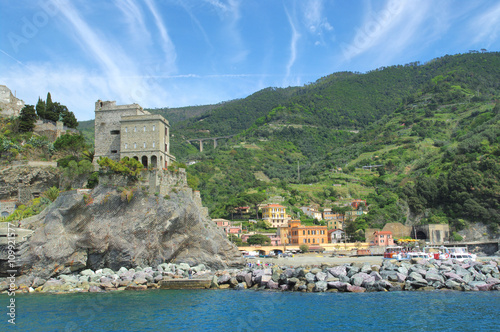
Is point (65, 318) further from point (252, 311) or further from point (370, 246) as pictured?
point (370, 246)

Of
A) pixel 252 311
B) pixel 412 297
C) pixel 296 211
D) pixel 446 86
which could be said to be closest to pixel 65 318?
pixel 252 311

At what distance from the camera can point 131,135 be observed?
42250mm

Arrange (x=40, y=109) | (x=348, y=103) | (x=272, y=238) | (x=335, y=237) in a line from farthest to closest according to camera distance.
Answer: (x=348, y=103), (x=335, y=237), (x=272, y=238), (x=40, y=109)

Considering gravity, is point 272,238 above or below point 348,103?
below

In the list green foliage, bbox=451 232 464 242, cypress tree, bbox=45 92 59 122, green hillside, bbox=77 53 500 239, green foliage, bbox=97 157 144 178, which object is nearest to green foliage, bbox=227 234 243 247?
green hillside, bbox=77 53 500 239

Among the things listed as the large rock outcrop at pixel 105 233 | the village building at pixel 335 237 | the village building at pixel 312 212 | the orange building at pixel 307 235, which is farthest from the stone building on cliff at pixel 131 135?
the village building at pixel 312 212

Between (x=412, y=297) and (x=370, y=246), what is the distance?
3491 cm

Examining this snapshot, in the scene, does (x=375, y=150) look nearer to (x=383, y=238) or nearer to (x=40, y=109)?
(x=383, y=238)

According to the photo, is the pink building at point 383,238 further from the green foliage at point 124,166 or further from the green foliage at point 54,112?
the green foliage at point 54,112

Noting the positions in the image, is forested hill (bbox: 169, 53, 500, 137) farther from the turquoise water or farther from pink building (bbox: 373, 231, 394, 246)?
the turquoise water

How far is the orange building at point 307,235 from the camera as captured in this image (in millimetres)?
63438

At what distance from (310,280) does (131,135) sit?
22.4 m

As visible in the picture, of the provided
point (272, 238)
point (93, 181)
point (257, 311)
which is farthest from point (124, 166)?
point (272, 238)

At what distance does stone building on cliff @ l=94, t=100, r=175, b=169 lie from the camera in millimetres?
41938
